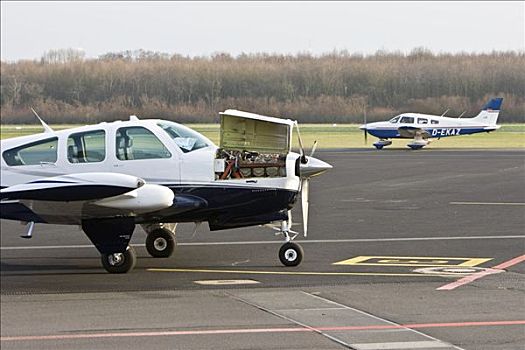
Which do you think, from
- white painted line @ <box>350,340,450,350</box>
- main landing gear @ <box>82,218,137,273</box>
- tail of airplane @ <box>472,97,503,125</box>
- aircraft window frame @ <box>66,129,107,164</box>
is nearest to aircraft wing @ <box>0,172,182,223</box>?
main landing gear @ <box>82,218,137,273</box>

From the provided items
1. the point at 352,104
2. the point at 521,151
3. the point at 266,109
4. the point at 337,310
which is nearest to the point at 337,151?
the point at 352,104

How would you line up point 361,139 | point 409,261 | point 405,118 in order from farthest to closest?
point 361,139 → point 405,118 → point 409,261

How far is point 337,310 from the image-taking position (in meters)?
9.85

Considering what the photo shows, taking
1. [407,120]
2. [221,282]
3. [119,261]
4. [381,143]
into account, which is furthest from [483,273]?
[381,143]

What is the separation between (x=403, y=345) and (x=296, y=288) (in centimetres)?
305

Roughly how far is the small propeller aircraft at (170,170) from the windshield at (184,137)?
1 centimetres

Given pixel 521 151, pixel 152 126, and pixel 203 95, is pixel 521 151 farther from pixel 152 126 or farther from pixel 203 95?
pixel 152 126

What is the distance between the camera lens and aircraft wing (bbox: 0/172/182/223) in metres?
11.7

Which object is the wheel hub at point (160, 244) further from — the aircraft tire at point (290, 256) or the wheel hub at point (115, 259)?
the aircraft tire at point (290, 256)

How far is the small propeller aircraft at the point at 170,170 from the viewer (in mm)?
12672

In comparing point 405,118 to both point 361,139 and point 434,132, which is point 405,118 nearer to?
point 434,132

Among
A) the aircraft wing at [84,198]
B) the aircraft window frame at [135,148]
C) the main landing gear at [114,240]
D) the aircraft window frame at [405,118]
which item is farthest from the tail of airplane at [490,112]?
the aircraft wing at [84,198]

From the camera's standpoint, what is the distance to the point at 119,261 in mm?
12695

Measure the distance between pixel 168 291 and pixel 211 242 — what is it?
4629 mm
